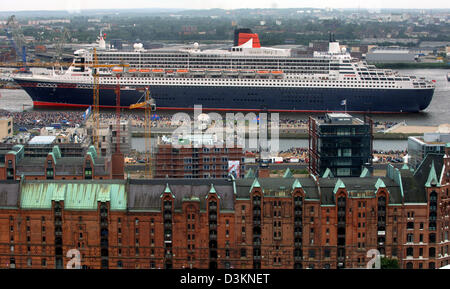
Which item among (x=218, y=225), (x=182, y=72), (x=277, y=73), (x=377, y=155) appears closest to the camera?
(x=218, y=225)

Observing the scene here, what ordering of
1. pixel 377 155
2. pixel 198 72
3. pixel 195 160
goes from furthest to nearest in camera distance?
pixel 198 72 → pixel 377 155 → pixel 195 160

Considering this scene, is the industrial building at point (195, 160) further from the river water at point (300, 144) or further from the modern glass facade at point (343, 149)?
the river water at point (300, 144)

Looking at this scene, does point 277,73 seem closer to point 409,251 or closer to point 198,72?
point 198,72

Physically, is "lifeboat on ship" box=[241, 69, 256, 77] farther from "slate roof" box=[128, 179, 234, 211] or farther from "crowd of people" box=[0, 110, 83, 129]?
"slate roof" box=[128, 179, 234, 211]

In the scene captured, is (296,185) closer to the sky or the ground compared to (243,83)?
closer to the sky

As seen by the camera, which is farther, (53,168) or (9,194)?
(53,168)

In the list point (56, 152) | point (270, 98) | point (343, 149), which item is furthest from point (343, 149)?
point (270, 98)
